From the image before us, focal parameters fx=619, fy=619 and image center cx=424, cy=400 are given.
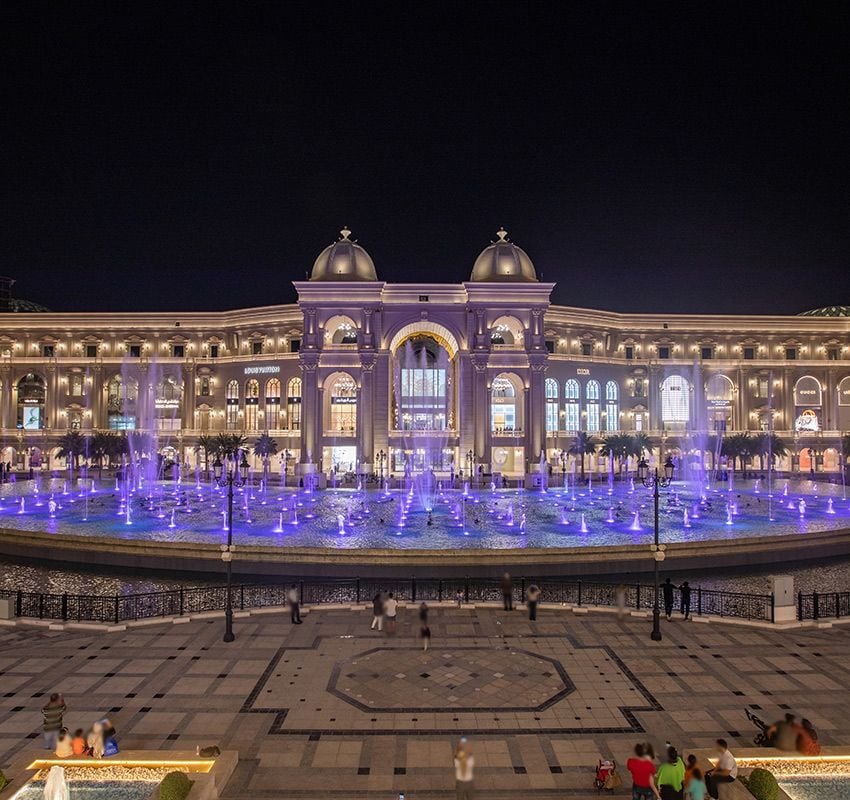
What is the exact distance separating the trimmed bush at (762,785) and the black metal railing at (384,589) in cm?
992

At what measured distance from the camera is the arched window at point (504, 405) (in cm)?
6794

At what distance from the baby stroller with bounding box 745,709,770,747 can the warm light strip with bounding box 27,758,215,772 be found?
9841 mm

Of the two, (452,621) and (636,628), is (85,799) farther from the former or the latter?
(636,628)

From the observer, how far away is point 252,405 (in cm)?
7344

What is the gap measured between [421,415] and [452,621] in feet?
160

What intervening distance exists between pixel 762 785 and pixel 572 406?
6399cm

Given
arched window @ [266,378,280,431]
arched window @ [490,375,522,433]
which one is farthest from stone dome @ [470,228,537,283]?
arched window @ [266,378,280,431]

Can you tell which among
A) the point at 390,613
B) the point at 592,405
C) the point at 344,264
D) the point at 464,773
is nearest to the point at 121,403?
the point at 344,264

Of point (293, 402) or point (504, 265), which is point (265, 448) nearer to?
point (293, 402)

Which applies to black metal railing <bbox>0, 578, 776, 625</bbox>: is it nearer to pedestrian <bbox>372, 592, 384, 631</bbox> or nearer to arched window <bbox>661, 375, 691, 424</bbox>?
pedestrian <bbox>372, 592, 384, 631</bbox>

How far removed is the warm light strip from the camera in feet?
33.6

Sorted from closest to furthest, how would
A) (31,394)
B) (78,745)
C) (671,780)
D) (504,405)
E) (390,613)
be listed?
1. (671,780)
2. (78,745)
3. (390,613)
4. (504,405)
5. (31,394)

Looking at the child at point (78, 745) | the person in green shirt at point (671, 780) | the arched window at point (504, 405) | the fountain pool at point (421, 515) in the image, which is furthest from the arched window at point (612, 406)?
the child at point (78, 745)

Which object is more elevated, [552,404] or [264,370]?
[264,370]
